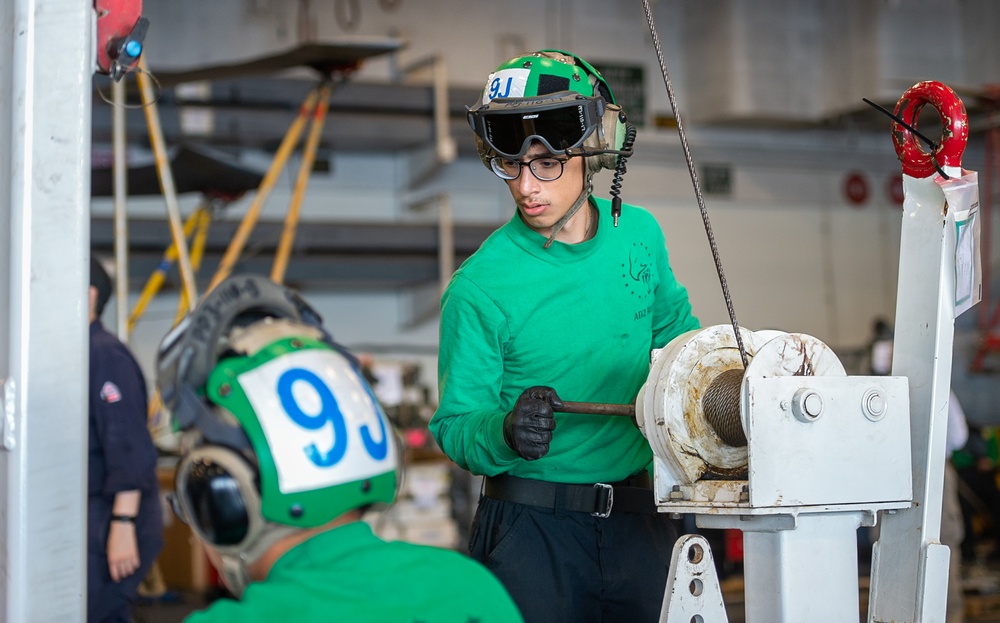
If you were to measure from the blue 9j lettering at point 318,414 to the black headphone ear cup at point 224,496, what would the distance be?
0.27 ft

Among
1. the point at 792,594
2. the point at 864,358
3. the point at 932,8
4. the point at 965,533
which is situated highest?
the point at 932,8

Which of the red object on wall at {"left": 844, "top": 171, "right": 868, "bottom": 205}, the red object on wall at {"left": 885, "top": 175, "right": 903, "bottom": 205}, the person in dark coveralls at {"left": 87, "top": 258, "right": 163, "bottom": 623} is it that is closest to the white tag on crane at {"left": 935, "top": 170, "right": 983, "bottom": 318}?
the person in dark coveralls at {"left": 87, "top": 258, "right": 163, "bottom": 623}

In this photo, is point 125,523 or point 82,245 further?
point 125,523

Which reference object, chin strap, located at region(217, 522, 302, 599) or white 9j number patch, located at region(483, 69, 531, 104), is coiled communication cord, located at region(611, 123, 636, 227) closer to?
white 9j number patch, located at region(483, 69, 531, 104)

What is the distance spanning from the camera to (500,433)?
1847 mm

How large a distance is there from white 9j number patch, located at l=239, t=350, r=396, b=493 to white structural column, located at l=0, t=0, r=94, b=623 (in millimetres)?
300

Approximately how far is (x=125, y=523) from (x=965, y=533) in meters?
6.13

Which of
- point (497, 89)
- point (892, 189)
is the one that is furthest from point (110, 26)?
point (892, 189)

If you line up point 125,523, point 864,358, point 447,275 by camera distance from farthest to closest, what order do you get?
point 864,358 → point 447,275 → point 125,523

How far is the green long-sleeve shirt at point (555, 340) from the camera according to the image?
205cm

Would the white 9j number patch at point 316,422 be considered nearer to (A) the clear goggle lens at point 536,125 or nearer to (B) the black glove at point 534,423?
(B) the black glove at point 534,423

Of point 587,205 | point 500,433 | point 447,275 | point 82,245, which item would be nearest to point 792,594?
point 500,433

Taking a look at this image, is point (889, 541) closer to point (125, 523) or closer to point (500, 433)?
point (500, 433)

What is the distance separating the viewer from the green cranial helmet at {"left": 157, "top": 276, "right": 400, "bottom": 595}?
1428 millimetres
